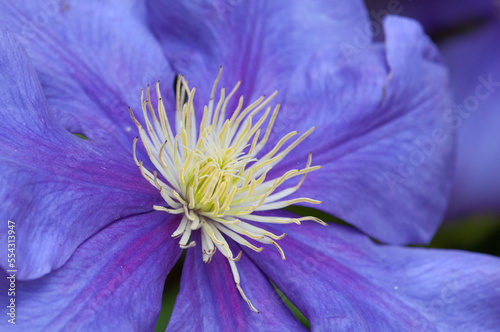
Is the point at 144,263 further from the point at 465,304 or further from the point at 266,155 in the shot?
the point at 465,304

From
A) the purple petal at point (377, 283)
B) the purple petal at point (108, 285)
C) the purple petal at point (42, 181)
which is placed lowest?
the purple petal at point (377, 283)

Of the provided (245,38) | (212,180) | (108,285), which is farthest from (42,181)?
(245,38)

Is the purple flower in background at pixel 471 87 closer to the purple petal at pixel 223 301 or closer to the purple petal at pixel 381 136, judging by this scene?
the purple petal at pixel 381 136

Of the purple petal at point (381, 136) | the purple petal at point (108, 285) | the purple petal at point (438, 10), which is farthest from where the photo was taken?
the purple petal at point (438, 10)

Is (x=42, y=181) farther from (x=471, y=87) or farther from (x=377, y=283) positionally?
(x=471, y=87)

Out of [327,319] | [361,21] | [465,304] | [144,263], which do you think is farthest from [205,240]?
[361,21]

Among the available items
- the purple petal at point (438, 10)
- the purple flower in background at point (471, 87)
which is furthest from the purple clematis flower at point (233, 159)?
the purple flower in background at point (471, 87)
